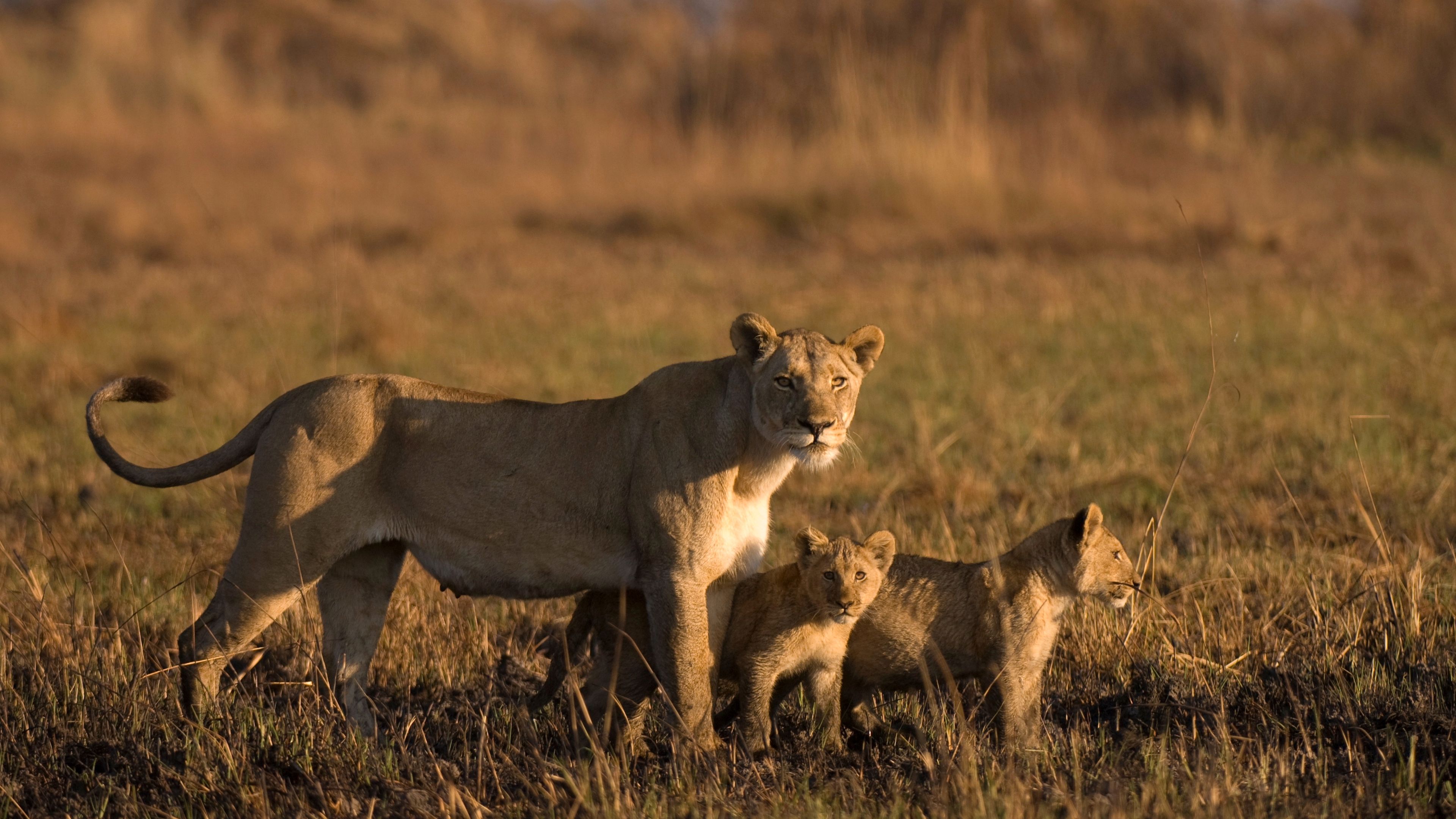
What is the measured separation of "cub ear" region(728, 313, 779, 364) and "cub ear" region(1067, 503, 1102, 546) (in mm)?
1122

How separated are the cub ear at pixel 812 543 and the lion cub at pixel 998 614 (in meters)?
0.31

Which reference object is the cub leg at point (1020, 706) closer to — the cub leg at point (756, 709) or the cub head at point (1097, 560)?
the cub head at point (1097, 560)

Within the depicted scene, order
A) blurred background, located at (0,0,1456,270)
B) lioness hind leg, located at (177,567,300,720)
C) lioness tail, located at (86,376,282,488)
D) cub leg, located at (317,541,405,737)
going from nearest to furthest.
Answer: lioness hind leg, located at (177,567,300,720) → lioness tail, located at (86,376,282,488) → cub leg, located at (317,541,405,737) → blurred background, located at (0,0,1456,270)

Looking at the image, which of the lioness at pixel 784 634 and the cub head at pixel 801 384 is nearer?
the cub head at pixel 801 384

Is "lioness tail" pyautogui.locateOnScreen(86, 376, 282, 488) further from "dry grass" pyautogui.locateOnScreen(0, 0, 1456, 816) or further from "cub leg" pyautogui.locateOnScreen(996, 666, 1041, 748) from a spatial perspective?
"cub leg" pyautogui.locateOnScreen(996, 666, 1041, 748)

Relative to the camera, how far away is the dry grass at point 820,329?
15.8ft

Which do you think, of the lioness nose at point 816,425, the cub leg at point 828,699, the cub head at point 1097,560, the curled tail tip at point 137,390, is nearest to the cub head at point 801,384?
the lioness nose at point 816,425

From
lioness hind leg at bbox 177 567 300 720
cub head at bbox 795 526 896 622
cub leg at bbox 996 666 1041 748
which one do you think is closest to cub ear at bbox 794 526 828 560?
cub head at bbox 795 526 896 622

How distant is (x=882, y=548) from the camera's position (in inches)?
199

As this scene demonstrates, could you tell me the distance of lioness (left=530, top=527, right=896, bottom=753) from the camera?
4.88 meters

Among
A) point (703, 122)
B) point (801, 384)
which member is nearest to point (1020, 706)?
point (801, 384)

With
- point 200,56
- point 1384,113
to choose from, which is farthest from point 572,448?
point 200,56

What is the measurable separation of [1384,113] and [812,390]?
23.3 meters

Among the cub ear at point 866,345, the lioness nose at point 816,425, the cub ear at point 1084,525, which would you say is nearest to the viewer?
the lioness nose at point 816,425
